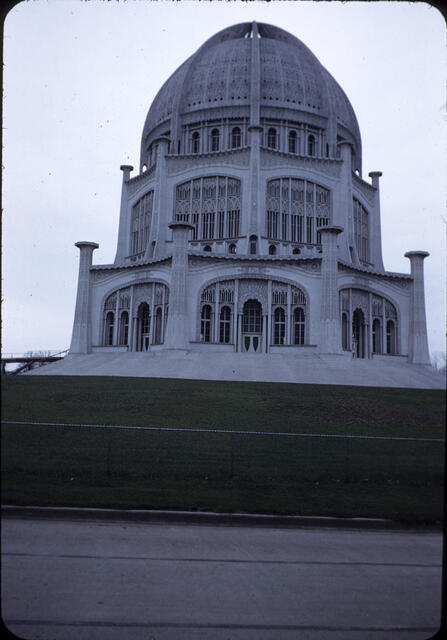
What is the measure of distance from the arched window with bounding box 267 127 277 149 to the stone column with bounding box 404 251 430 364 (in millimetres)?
19191

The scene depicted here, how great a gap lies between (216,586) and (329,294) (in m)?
40.2

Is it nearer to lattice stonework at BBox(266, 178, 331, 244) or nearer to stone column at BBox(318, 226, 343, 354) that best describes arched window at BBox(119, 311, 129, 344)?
lattice stonework at BBox(266, 178, 331, 244)

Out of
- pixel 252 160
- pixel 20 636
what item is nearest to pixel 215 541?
pixel 20 636

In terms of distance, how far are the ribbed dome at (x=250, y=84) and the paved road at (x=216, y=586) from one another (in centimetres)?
5754

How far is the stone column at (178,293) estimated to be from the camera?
147 ft

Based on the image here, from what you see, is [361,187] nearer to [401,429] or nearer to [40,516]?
[401,429]

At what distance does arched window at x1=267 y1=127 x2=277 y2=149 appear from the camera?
60.3 m

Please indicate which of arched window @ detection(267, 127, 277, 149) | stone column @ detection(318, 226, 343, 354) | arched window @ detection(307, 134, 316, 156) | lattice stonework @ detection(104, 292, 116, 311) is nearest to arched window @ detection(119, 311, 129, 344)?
lattice stonework @ detection(104, 292, 116, 311)

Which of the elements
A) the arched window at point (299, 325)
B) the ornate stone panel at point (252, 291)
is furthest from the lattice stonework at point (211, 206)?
the arched window at point (299, 325)

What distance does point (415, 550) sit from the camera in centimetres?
756

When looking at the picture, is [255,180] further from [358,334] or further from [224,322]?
[358,334]

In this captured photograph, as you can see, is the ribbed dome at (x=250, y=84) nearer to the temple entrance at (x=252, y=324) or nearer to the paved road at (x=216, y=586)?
the temple entrance at (x=252, y=324)

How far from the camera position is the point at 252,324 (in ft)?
157

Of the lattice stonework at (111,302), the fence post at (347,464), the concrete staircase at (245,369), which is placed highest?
the lattice stonework at (111,302)
